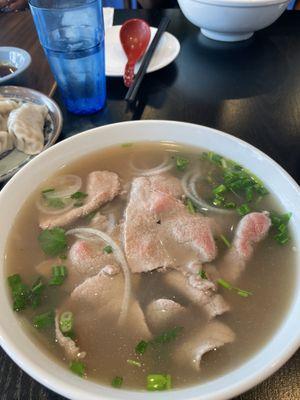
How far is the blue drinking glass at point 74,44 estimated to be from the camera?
1.64 m

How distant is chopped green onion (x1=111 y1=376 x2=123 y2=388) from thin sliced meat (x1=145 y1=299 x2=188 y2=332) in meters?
0.16

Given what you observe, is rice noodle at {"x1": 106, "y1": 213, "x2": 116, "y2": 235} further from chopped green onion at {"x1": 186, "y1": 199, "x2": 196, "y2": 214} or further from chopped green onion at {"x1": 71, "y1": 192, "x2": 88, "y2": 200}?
chopped green onion at {"x1": 186, "y1": 199, "x2": 196, "y2": 214}

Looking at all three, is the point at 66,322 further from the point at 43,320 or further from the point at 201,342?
the point at 201,342

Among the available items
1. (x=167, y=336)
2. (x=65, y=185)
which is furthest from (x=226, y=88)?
(x=167, y=336)

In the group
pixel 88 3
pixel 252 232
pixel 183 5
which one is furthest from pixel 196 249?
pixel 183 5

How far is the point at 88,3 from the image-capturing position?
1.62 meters

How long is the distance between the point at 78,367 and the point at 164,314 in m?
0.26

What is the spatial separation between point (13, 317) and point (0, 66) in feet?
6.17

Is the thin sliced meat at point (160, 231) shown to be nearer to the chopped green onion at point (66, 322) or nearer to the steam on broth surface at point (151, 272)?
the steam on broth surface at point (151, 272)

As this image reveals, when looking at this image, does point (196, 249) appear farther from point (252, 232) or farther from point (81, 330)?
point (81, 330)

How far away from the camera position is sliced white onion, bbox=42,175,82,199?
4.26 ft

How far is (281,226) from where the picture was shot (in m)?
1.14

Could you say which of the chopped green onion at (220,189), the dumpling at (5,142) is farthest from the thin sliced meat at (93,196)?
the dumpling at (5,142)

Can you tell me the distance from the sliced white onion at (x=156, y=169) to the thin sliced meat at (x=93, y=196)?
0.09 metres
